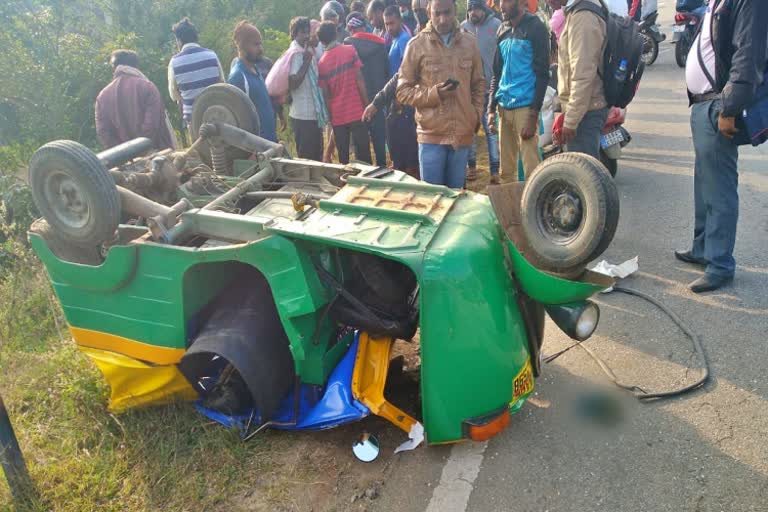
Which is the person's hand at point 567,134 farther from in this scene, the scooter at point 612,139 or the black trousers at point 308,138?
the black trousers at point 308,138

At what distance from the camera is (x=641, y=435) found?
9.64ft

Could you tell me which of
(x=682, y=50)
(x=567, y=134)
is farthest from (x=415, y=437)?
(x=682, y=50)

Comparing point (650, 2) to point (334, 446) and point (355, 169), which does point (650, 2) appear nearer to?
point (355, 169)

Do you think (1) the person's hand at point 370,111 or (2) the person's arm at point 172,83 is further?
(2) the person's arm at point 172,83

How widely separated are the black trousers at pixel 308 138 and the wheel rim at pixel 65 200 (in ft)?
11.0

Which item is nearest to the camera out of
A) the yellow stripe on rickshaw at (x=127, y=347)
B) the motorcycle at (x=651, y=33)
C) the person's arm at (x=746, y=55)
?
the yellow stripe on rickshaw at (x=127, y=347)

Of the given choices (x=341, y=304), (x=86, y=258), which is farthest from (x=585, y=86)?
(x=86, y=258)

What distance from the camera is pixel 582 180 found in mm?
2633

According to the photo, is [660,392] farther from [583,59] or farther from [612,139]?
[612,139]

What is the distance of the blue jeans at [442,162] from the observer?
4988mm

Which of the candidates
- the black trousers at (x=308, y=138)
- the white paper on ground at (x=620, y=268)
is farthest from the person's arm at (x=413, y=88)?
the white paper on ground at (x=620, y=268)

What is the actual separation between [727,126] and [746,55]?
44cm

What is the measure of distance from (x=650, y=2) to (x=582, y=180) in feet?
33.3

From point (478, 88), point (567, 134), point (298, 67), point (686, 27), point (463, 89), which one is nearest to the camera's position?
point (567, 134)
